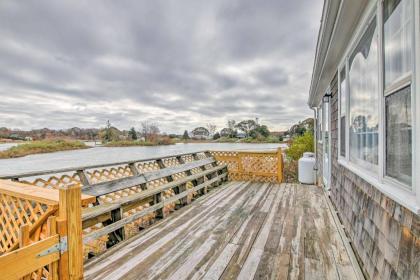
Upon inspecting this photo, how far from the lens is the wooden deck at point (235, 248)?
6.47ft


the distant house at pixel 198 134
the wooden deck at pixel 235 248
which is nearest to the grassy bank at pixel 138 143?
the wooden deck at pixel 235 248

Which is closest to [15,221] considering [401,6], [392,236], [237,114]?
[392,236]

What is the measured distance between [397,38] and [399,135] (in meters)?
0.58

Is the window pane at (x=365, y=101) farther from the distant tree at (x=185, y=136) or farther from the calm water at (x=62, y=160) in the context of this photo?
the distant tree at (x=185, y=136)

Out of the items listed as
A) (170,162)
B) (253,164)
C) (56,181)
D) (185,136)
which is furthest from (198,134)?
(56,181)

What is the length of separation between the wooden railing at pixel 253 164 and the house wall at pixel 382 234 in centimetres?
403

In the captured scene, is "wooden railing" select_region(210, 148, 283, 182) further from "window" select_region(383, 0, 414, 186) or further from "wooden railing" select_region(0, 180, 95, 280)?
"wooden railing" select_region(0, 180, 95, 280)

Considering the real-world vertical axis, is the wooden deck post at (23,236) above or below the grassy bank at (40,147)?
below

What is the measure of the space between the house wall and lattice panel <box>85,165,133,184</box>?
3.14 m

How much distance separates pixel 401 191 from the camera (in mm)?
1197

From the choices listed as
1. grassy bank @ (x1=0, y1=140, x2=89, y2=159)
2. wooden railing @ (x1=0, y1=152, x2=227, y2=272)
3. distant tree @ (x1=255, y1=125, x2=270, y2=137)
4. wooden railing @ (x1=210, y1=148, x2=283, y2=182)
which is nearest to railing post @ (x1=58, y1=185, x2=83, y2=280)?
wooden railing @ (x1=0, y1=152, x2=227, y2=272)

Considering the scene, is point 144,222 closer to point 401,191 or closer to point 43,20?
point 401,191

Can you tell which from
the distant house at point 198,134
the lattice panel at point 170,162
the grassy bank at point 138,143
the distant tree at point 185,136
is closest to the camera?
the lattice panel at point 170,162

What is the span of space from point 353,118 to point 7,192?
3.39 m
